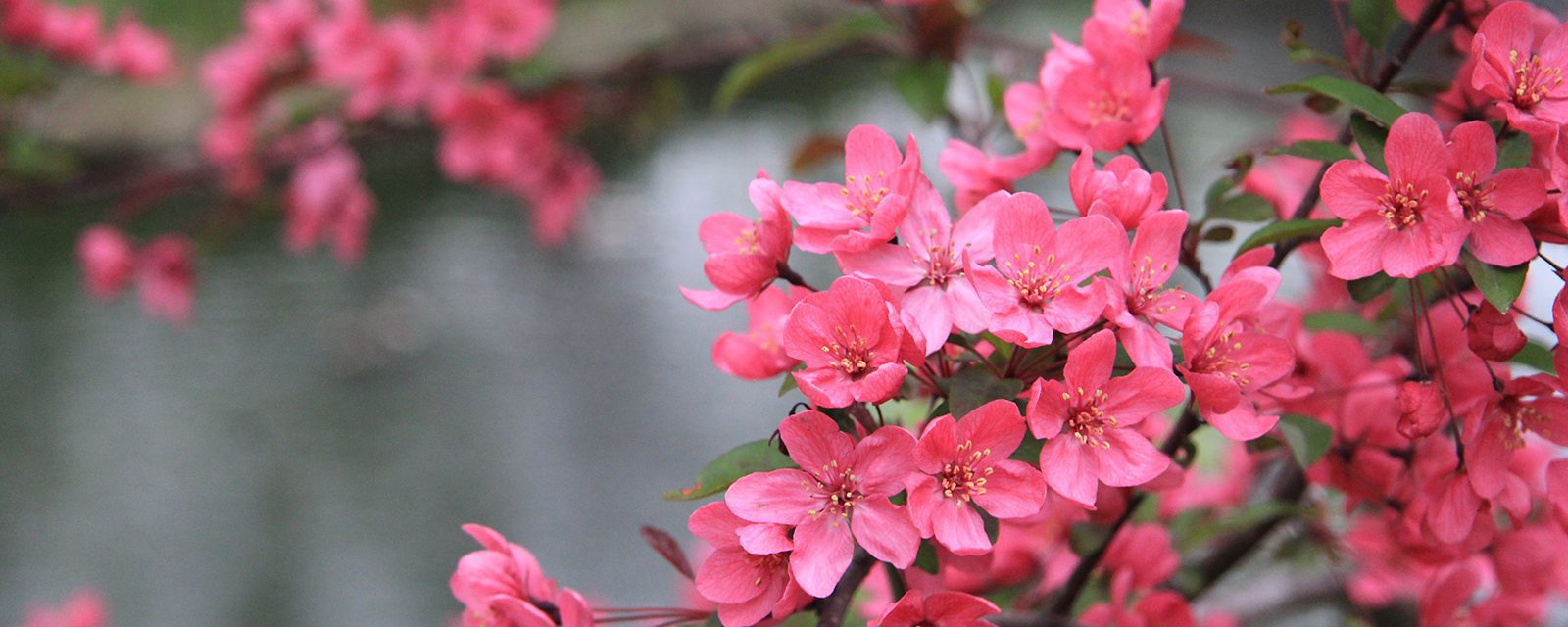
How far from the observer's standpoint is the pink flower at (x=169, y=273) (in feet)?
3.89

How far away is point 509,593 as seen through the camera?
1.15 ft

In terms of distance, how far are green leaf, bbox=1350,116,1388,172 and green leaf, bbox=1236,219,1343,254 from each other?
2 centimetres

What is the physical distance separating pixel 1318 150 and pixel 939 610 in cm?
21

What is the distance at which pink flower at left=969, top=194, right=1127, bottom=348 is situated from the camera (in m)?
0.31

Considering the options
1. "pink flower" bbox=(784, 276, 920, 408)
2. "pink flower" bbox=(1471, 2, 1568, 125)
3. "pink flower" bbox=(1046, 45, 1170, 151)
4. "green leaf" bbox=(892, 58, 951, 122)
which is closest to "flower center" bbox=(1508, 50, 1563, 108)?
"pink flower" bbox=(1471, 2, 1568, 125)

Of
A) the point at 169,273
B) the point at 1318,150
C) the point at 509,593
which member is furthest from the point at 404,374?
the point at 1318,150

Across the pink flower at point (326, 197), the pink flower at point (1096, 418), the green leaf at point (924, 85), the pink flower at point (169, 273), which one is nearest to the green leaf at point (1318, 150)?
the pink flower at point (1096, 418)

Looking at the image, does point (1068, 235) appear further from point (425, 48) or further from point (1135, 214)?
point (425, 48)

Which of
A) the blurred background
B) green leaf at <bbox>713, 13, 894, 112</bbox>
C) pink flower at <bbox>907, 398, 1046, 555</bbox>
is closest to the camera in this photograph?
pink flower at <bbox>907, 398, 1046, 555</bbox>

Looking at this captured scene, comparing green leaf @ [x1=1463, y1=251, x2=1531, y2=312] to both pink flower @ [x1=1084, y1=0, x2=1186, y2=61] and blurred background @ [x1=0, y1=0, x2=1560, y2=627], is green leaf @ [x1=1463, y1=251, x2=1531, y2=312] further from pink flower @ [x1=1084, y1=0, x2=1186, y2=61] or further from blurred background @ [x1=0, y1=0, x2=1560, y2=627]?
blurred background @ [x1=0, y1=0, x2=1560, y2=627]

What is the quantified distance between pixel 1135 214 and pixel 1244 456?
540 millimetres

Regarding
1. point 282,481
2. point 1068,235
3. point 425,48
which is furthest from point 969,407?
point 282,481

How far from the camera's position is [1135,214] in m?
0.33

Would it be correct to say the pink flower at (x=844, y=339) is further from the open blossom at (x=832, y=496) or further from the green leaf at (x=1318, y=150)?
the green leaf at (x=1318, y=150)
